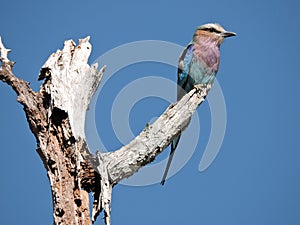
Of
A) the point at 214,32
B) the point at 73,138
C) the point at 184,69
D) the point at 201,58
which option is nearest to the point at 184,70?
the point at 184,69

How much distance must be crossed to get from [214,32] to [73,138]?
3011 mm

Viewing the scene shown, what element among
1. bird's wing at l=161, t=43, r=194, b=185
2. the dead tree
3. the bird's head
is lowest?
the dead tree

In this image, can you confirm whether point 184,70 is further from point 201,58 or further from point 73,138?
point 73,138

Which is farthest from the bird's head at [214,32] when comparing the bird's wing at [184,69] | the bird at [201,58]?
the bird's wing at [184,69]

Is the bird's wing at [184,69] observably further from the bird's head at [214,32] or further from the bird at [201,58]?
the bird's head at [214,32]

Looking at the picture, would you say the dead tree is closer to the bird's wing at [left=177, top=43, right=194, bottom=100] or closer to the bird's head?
the bird's wing at [left=177, top=43, right=194, bottom=100]

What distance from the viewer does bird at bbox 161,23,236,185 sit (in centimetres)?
584

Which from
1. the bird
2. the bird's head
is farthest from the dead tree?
the bird's head

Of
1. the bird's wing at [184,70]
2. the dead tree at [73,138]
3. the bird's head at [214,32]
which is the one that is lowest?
the dead tree at [73,138]

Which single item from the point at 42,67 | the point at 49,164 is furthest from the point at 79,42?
the point at 49,164

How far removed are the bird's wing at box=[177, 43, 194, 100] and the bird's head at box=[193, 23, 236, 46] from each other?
0.74 ft

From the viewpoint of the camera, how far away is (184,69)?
6.01m

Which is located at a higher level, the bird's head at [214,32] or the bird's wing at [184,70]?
the bird's head at [214,32]

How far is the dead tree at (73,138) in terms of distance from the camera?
369cm
